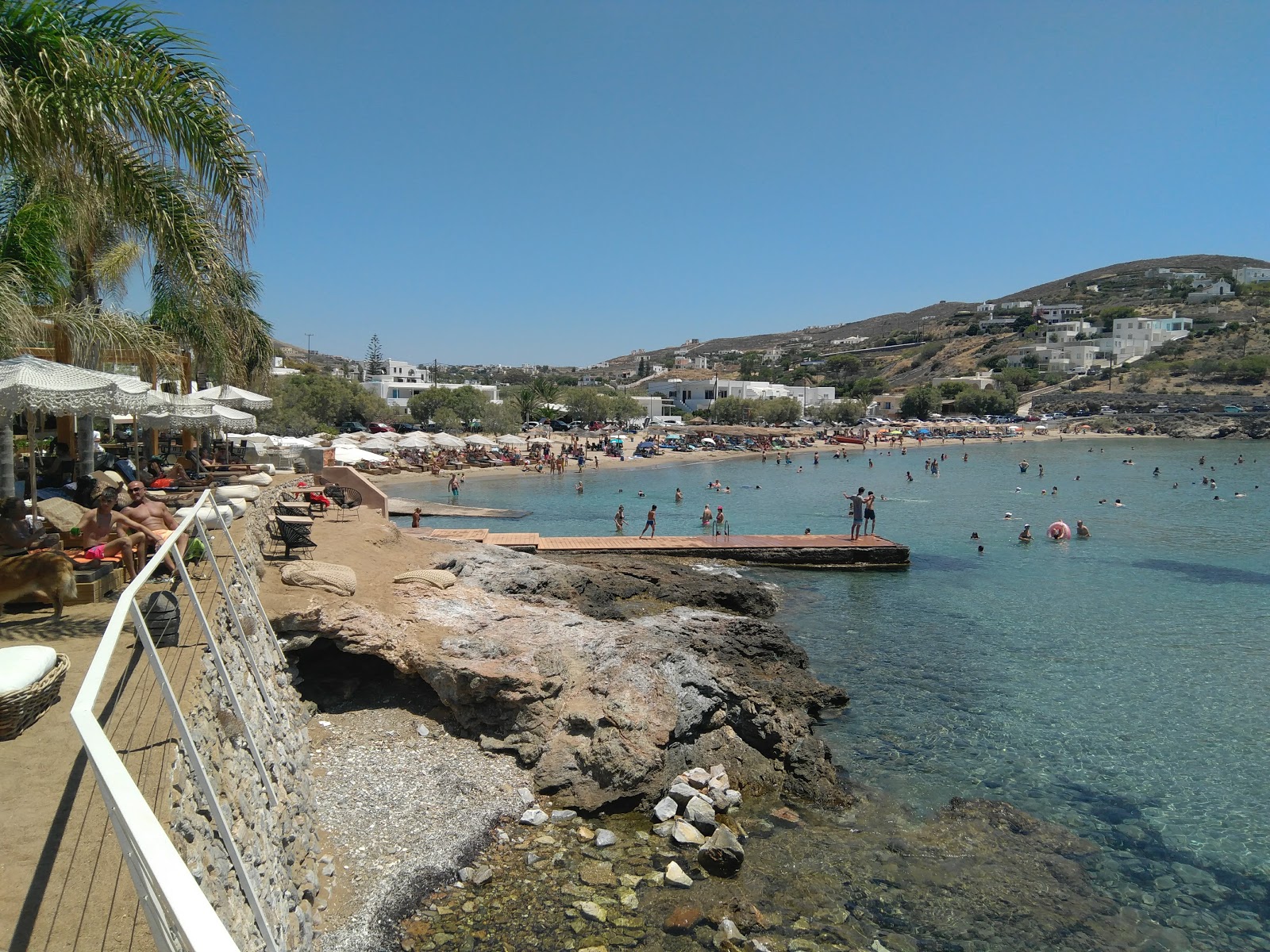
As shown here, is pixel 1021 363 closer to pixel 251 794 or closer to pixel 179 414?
pixel 179 414

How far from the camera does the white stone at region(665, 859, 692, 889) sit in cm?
776

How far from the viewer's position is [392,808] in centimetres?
832

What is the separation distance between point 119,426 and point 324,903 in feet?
84.0

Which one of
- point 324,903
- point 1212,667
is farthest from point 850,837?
point 1212,667

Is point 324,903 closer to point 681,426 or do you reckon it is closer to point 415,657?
point 415,657

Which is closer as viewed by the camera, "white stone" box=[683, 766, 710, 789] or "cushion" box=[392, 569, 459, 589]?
"white stone" box=[683, 766, 710, 789]

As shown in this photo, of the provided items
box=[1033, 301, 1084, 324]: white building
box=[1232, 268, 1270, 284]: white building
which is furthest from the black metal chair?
box=[1232, 268, 1270, 284]: white building

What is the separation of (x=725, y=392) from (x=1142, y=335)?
7668 cm

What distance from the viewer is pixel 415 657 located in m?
10.5

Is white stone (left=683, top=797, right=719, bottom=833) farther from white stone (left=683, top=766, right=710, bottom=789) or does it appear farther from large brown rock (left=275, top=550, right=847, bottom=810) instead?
large brown rock (left=275, top=550, right=847, bottom=810)

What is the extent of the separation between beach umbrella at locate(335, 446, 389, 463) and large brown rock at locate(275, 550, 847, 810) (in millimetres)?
29651

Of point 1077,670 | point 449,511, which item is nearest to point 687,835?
point 1077,670

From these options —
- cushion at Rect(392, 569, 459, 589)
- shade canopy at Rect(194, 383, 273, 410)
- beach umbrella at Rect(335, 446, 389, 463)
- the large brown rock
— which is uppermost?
shade canopy at Rect(194, 383, 273, 410)

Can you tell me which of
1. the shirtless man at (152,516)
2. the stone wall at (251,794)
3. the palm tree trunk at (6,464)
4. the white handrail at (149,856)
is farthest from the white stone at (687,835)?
the palm tree trunk at (6,464)
